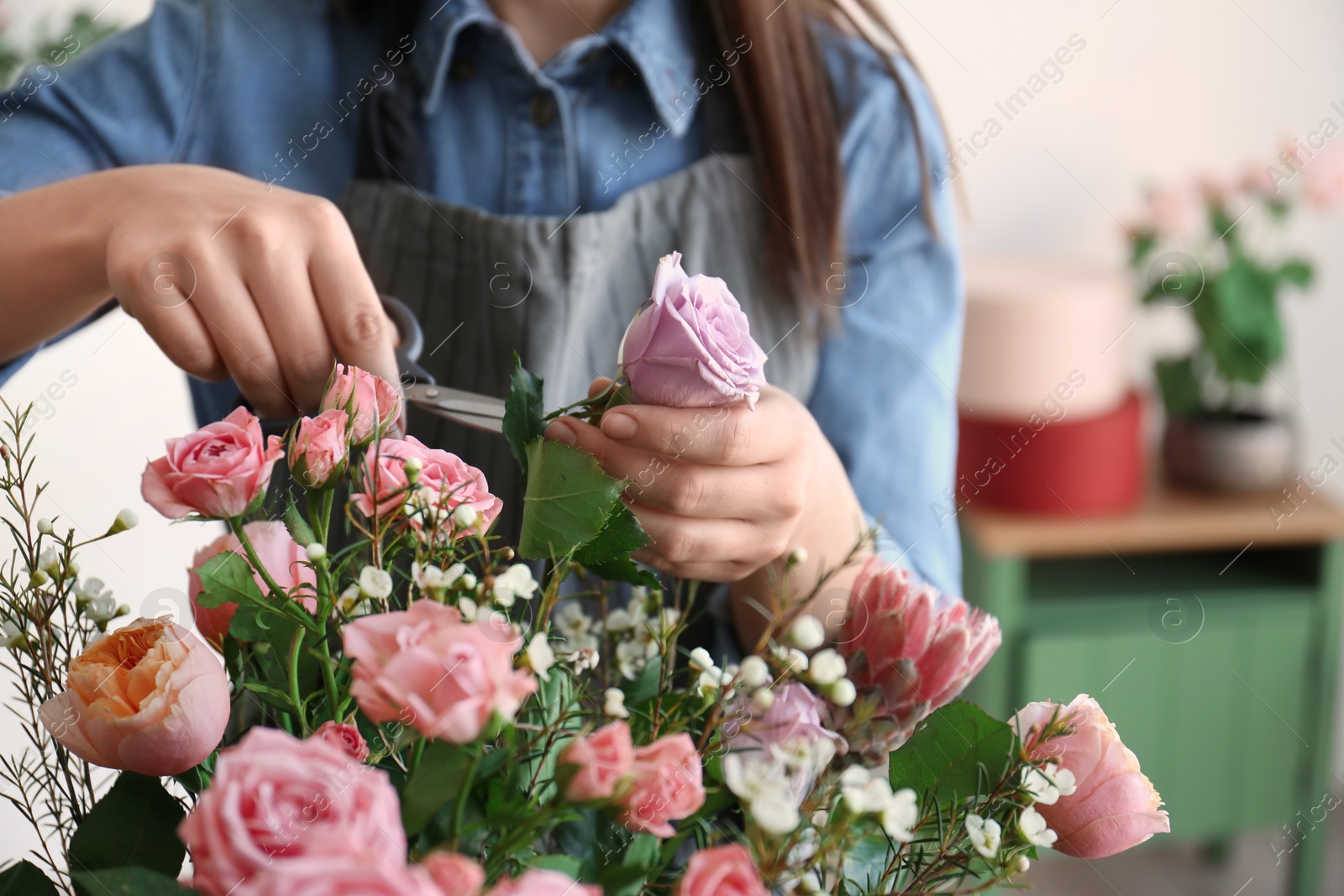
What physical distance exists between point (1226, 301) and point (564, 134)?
1047 mm

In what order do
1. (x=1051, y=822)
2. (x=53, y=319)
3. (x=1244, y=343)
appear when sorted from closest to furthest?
1. (x=1051, y=822)
2. (x=53, y=319)
3. (x=1244, y=343)

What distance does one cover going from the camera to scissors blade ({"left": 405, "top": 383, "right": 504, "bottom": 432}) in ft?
1.20

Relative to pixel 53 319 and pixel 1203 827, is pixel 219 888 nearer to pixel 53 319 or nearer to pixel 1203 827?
pixel 53 319

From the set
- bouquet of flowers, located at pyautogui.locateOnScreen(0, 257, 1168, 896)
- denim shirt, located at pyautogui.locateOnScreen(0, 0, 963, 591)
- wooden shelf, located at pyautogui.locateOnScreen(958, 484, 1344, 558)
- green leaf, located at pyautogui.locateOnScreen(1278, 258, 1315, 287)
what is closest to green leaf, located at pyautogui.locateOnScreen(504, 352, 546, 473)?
bouquet of flowers, located at pyautogui.locateOnScreen(0, 257, 1168, 896)

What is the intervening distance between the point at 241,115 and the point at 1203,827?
55.7 inches

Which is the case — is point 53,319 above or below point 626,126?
above

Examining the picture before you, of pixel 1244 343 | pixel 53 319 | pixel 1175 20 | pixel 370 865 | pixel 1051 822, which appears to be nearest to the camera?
pixel 370 865

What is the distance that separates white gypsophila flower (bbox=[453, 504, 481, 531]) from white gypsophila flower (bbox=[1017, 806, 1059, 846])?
14 cm

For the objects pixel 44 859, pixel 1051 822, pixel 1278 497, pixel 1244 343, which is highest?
pixel 44 859

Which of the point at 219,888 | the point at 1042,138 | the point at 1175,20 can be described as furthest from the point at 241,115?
the point at 1175,20

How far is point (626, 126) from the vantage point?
2.22 feet

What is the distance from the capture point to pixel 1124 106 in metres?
A: 1.52

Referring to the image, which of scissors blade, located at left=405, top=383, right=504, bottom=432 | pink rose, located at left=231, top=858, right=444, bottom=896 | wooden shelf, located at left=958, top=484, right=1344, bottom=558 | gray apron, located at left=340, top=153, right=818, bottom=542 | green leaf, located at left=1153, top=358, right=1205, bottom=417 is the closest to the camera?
pink rose, located at left=231, top=858, right=444, bottom=896

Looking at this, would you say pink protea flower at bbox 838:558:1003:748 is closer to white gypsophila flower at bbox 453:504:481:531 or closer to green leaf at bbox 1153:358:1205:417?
white gypsophila flower at bbox 453:504:481:531
